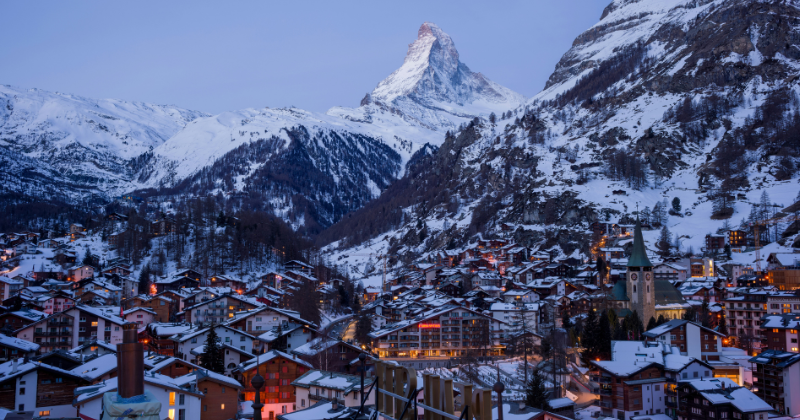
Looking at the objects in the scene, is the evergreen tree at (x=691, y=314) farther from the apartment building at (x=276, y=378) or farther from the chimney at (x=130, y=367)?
the chimney at (x=130, y=367)

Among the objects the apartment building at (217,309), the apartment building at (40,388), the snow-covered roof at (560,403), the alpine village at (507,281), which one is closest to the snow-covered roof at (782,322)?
the alpine village at (507,281)

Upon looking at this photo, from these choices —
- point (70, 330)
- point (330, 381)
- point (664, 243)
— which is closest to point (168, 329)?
point (70, 330)

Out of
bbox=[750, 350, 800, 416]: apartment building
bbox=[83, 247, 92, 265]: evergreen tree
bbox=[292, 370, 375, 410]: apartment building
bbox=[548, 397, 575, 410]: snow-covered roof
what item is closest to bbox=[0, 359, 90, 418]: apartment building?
bbox=[292, 370, 375, 410]: apartment building

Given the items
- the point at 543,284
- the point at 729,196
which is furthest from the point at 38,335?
the point at 729,196

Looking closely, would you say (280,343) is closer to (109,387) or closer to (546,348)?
(546,348)

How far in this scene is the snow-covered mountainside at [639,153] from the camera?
362ft

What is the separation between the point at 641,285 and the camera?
2539 inches

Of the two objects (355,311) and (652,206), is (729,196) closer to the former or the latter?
(652,206)

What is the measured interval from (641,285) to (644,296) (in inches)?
43.1

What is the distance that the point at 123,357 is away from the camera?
6949 millimetres

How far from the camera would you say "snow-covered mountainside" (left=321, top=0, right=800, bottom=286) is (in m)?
110

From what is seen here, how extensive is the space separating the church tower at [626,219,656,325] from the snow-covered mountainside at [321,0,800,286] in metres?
28.2

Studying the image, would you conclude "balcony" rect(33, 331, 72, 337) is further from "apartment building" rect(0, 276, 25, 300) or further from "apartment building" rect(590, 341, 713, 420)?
"apartment building" rect(590, 341, 713, 420)

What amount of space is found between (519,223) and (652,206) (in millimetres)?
22690
